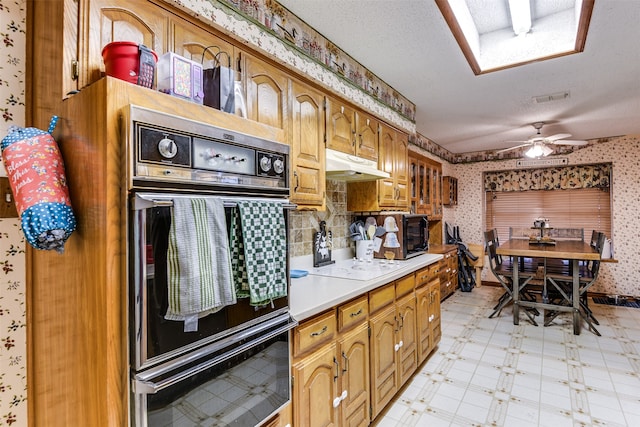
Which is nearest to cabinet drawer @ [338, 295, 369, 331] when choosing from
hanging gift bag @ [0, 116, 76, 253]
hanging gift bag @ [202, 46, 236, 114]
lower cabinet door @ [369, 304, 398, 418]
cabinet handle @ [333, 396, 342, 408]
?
lower cabinet door @ [369, 304, 398, 418]

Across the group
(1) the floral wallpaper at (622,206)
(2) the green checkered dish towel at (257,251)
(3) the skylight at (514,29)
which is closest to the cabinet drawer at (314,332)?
(2) the green checkered dish towel at (257,251)

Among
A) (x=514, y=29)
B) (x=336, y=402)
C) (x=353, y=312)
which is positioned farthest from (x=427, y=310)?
(x=514, y=29)

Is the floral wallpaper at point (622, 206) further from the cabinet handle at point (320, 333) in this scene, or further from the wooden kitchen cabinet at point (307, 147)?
the cabinet handle at point (320, 333)

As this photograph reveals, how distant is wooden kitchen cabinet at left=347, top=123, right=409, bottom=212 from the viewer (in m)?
2.79

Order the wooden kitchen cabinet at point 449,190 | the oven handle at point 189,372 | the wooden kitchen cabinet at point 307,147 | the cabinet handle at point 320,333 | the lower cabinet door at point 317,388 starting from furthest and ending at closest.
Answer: the wooden kitchen cabinet at point 449,190 < the wooden kitchen cabinet at point 307,147 < the cabinet handle at point 320,333 < the lower cabinet door at point 317,388 < the oven handle at point 189,372

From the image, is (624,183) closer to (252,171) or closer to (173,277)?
(252,171)

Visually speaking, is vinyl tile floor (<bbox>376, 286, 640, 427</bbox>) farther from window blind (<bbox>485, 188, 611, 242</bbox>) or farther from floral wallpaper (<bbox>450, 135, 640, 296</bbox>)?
window blind (<bbox>485, 188, 611, 242</bbox>)

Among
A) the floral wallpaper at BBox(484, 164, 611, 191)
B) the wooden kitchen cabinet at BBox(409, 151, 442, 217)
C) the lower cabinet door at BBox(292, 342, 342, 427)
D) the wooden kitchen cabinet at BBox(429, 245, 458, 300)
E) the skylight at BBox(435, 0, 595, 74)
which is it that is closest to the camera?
the lower cabinet door at BBox(292, 342, 342, 427)

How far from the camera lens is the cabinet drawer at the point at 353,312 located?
1.68 metres

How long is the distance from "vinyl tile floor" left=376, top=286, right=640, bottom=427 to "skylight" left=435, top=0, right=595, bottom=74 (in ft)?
8.04

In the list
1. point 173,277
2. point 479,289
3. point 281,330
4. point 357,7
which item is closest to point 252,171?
point 173,277

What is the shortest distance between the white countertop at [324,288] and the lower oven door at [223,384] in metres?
0.18

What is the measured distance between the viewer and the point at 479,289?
5590 mm

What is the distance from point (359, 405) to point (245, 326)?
3.57 ft
